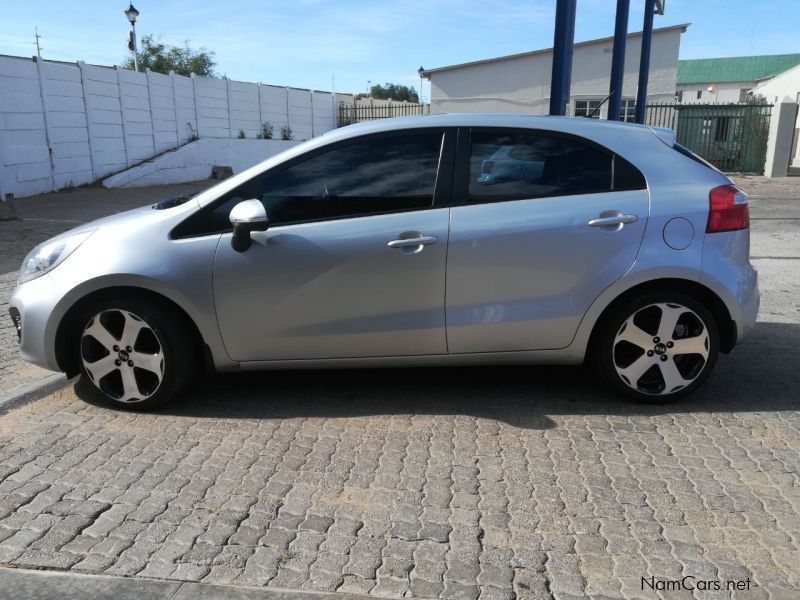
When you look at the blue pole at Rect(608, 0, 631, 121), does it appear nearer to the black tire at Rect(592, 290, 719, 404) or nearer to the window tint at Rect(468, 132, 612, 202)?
the window tint at Rect(468, 132, 612, 202)

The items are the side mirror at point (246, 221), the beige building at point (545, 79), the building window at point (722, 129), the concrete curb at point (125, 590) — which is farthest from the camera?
the beige building at point (545, 79)

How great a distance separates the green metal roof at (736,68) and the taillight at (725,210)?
2923 inches

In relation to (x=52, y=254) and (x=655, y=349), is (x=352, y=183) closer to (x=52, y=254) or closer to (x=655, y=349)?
(x=52, y=254)

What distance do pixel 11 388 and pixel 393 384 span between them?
2.59 metres

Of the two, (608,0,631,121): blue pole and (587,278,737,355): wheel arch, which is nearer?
(587,278,737,355): wheel arch

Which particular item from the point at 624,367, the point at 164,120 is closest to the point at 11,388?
the point at 624,367

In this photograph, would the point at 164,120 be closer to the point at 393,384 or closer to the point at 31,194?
the point at 31,194

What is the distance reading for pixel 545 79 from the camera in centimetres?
3169

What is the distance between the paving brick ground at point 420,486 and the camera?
8.66ft

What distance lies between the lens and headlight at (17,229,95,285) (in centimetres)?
405

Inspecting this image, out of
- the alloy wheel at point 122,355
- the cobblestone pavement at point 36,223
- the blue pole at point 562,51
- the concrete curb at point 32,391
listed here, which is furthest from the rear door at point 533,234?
the blue pole at point 562,51

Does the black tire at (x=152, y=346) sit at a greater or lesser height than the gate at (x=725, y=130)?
lesser

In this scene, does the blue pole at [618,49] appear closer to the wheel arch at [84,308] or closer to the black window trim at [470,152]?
the black window trim at [470,152]

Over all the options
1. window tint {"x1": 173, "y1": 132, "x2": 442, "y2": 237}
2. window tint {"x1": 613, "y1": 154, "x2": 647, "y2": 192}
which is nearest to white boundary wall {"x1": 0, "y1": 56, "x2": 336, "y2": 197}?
window tint {"x1": 173, "y1": 132, "x2": 442, "y2": 237}
